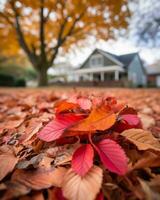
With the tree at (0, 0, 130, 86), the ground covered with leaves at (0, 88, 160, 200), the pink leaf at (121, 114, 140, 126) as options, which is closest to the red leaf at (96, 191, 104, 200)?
the ground covered with leaves at (0, 88, 160, 200)

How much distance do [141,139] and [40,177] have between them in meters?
0.26

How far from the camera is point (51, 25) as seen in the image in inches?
591

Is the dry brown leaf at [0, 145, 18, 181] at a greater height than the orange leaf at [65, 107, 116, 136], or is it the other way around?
the orange leaf at [65, 107, 116, 136]

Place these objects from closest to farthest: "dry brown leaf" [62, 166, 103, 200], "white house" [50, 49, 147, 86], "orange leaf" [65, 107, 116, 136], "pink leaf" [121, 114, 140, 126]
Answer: "dry brown leaf" [62, 166, 103, 200]
"orange leaf" [65, 107, 116, 136]
"pink leaf" [121, 114, 140, 126]
"white house" [50, 49, 147, 86]

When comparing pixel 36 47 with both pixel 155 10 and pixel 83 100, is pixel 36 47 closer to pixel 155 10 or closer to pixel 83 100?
pixel 155 10

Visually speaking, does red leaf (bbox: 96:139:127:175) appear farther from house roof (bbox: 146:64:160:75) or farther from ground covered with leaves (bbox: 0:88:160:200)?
house roof (bbox: 146:64:160:75)

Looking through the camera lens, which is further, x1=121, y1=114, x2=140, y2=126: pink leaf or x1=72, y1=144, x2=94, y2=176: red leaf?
x1=121, y1=114, x2=140, y2=126: pink leaf

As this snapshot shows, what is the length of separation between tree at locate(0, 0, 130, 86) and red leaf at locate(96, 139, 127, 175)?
9116 millimetres

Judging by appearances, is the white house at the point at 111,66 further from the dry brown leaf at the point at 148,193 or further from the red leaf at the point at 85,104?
the dry brown leaf at the point at 148,193

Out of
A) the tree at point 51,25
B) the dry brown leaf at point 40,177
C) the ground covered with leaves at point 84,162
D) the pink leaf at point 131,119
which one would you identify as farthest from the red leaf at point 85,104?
the tree at point 51,25

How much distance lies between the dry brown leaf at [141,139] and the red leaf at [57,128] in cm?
A: 14

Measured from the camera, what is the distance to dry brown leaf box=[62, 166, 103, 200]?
491 millimetres

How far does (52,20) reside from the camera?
14711mm

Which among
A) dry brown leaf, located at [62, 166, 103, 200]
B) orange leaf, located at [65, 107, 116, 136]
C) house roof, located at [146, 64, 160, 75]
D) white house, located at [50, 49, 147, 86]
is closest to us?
dry brown leaf, located at [62, 166, 103, 200]
